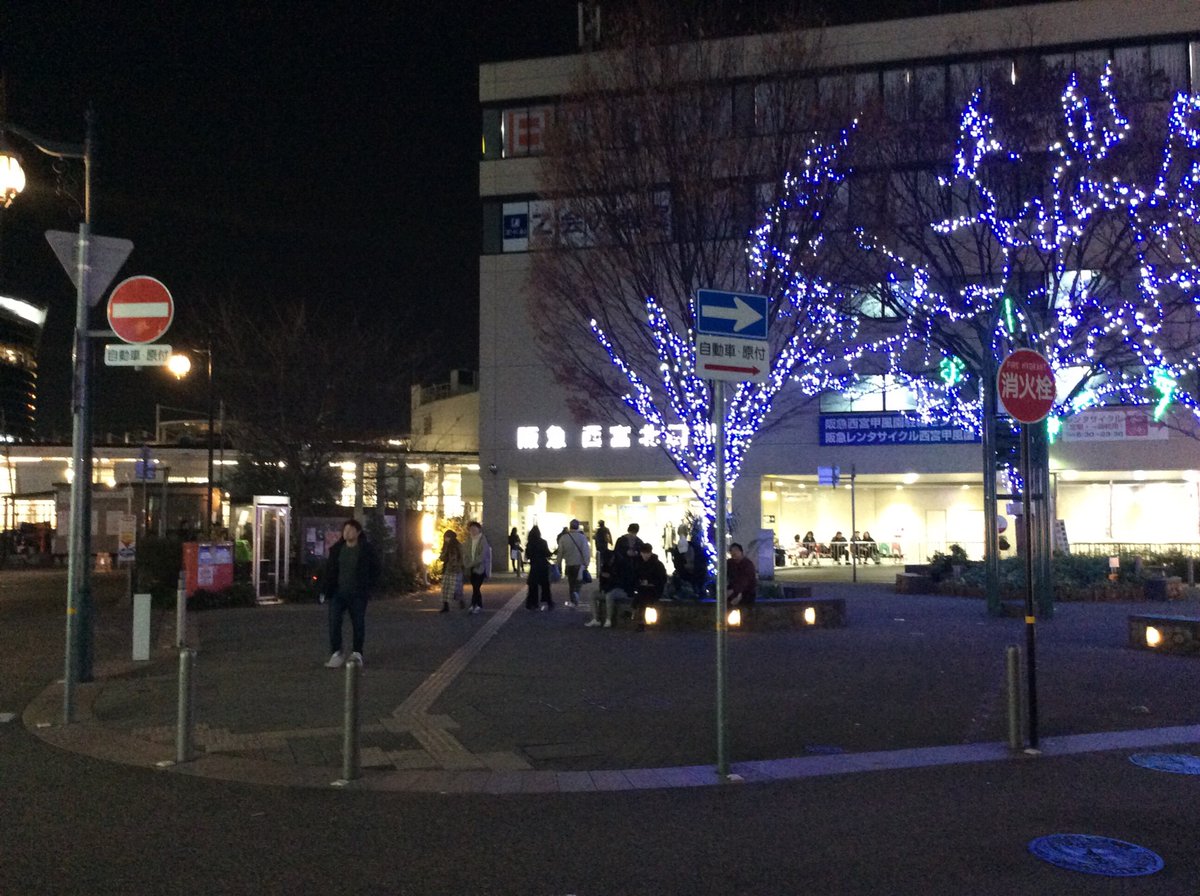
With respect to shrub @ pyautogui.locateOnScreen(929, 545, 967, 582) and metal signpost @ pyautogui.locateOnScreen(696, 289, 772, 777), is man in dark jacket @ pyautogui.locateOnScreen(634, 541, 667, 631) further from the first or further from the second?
shrub @ pyautogui.locateOnScreen(929, 545, 967, 582)

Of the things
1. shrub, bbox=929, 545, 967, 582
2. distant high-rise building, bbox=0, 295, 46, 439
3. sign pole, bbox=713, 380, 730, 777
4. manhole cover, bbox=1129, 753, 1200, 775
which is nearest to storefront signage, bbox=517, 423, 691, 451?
shrub, bbox=929, 545, 967, 582

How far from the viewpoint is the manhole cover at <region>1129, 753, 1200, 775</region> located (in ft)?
26.2

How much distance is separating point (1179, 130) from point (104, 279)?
622 inches

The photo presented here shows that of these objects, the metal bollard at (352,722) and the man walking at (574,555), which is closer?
the metal bollard at (352,722)

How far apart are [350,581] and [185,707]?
4.48 m

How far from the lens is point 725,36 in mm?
17203

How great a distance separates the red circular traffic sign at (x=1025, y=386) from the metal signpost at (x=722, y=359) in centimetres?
216

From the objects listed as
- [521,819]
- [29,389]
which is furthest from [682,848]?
[29,389]

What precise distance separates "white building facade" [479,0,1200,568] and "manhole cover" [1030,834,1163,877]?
25966mm

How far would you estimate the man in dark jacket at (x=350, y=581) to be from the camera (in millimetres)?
12641

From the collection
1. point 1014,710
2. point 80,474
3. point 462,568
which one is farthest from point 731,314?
point 462,568

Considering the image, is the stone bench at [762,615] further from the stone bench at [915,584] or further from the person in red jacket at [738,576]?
the stone bench at [915,584]

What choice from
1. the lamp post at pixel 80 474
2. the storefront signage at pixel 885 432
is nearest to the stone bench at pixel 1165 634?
the lamp post at pixel 80 474

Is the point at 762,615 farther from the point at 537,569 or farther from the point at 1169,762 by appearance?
the point at 1169,762
